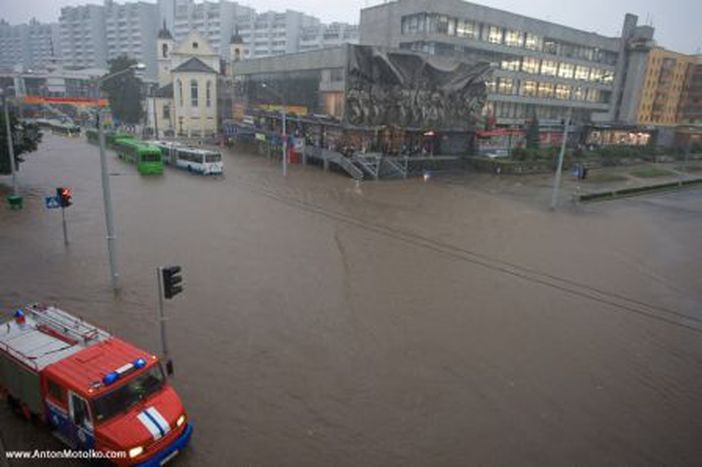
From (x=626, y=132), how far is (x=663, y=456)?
74151 millimetres

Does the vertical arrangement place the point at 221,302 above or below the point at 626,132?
below

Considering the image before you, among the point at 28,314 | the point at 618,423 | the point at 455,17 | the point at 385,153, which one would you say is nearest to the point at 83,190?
the point at 28,314

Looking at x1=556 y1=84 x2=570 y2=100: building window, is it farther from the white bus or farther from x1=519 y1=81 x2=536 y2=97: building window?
the white bus

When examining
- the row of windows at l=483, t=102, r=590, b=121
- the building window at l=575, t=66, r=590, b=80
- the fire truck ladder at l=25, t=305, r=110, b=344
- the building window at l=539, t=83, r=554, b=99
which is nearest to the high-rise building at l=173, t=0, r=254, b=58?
the row of windows at l=483, t=102, r=590, b=121

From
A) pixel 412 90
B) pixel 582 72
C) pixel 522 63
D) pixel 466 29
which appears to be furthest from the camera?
pixel 582 72

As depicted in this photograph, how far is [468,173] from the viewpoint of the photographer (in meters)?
49.5

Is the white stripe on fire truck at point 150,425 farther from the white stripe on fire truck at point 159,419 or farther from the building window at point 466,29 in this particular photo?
the building window at point 466,29

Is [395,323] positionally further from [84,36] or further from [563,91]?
[84,36]

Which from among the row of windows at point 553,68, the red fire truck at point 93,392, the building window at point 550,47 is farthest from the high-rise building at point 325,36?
the red fire truck at point 93,392

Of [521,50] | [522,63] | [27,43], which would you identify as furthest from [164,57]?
[27,43]

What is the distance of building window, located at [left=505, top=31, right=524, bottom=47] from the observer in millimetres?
68375

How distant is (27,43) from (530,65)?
19032 cm

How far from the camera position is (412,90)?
47.9 m

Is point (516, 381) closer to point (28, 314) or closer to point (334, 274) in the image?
point (334, 274)
